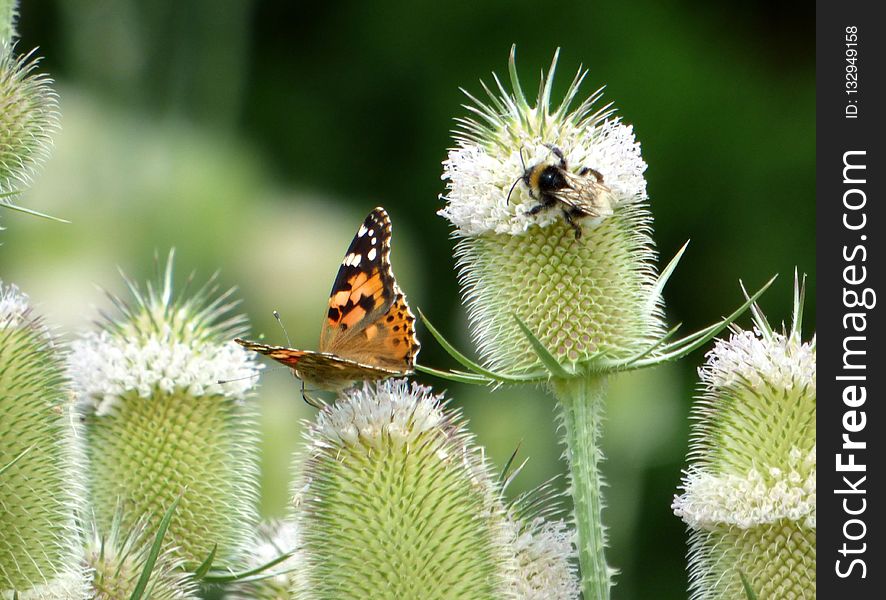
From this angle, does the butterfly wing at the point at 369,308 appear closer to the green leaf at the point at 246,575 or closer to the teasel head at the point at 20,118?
the green leaf at the point at 246,575

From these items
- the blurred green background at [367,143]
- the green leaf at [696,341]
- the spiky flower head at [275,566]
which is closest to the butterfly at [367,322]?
the spiky flower head at [275,566]

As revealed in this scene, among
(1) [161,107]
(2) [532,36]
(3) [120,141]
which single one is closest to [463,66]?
(2) [532,36]

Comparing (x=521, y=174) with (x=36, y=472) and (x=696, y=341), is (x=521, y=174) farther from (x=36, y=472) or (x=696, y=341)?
(x=36, y=472)

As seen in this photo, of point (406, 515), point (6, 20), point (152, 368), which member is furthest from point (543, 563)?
point (6, 20)

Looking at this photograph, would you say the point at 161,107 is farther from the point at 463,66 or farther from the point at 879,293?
the point at 879,293

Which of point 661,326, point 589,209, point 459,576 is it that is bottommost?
point 459,576

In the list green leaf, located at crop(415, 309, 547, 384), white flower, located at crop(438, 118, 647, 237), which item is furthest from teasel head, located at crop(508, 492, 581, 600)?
white flower, located at crop(438, 118, 647, 237)
